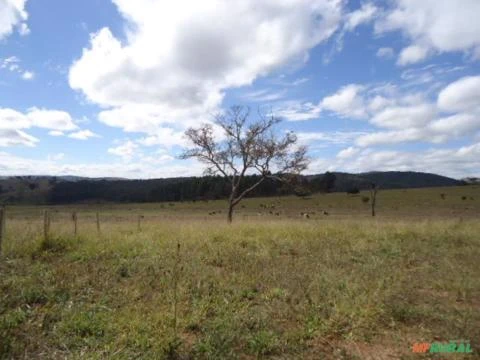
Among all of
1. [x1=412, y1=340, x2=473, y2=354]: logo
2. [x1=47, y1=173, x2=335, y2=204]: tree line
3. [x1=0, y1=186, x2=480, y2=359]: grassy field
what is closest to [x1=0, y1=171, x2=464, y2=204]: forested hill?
[x1=47, y1=173, x2=335, y2=204]: tree line

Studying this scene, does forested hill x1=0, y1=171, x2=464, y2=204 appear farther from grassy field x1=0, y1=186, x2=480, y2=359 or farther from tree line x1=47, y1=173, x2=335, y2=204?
grassy field x1=0, y1=186, x2=480, y2=359

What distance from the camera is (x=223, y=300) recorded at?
7254 mm

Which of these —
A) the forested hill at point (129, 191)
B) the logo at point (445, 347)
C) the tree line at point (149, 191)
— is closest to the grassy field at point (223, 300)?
the logo at point (445, 347)

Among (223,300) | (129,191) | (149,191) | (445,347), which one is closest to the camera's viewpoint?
(445,347)

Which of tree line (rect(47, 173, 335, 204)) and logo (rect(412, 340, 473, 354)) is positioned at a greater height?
tree line (rect(47, 173, 335, 204))

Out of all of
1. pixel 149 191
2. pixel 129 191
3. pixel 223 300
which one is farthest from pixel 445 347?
pixel 129 191

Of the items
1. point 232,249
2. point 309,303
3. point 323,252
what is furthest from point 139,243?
point 309,303

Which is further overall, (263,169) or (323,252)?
(263,169)

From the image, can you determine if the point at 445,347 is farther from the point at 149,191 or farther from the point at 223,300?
the point at 149,191

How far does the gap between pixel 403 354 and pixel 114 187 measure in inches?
6781

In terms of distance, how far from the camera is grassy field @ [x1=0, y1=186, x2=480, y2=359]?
5.42 m

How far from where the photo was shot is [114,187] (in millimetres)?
169000

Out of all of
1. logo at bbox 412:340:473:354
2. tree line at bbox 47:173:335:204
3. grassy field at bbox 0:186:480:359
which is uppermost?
tree line at bbox 47:173:335:204

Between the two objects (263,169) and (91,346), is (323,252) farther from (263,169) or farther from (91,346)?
A: (263,169)
